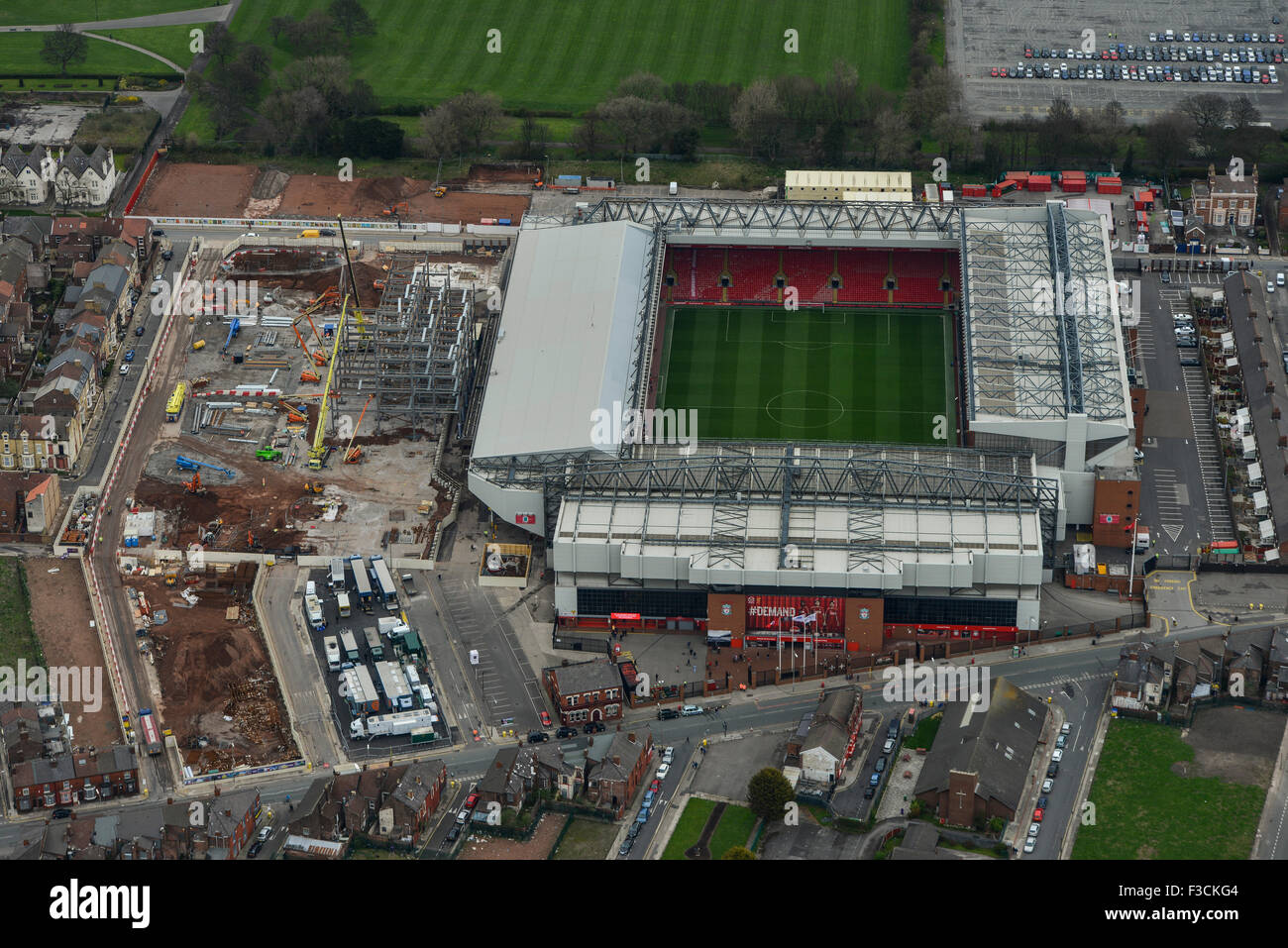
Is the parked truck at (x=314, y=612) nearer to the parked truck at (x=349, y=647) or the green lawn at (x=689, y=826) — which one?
the parked truck at (x=349, y=647)

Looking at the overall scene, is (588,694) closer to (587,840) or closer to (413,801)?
(587,840)

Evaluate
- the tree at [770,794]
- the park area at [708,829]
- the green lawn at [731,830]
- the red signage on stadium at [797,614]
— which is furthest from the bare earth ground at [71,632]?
the red signage on stadium at [797,614]

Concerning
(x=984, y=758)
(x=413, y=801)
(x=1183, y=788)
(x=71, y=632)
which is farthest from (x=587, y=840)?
(x=71, y=632)

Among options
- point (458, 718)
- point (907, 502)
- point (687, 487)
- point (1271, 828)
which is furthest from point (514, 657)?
point (1271, 828)

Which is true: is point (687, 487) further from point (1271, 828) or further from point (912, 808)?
point (1271, 828)

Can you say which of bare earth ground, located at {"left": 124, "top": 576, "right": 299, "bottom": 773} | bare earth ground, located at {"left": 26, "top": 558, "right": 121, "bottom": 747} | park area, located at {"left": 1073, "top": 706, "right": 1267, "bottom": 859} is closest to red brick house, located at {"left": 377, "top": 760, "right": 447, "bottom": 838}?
bare earth ground, located at {"left": 124, "top": 576, "right": 299, "bottom": 773}

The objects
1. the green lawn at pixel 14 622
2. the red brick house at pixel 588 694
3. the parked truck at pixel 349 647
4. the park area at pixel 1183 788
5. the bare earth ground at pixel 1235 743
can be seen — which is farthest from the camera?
the green lawn at pixel 14 622

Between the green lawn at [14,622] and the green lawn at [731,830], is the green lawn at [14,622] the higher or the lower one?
the higher one
